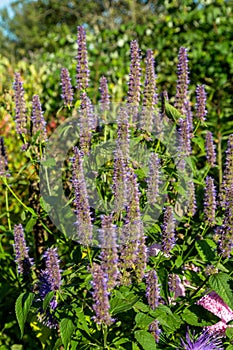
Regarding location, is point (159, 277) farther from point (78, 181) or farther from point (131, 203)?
point (78, 181)

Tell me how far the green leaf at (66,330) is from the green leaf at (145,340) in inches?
9.7

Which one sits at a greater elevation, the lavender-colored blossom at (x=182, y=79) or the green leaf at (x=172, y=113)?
the lavender-colored blossom at (x=182, y=79)

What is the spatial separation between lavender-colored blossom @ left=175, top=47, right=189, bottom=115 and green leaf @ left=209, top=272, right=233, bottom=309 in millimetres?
874

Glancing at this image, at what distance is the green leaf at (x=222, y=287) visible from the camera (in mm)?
1790

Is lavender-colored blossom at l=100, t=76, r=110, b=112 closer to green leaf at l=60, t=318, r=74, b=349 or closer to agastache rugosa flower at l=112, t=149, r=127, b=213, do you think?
agastache rugosa flower at l=112, t=149, r=127, b=213

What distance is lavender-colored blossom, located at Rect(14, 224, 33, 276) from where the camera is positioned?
2004 mm

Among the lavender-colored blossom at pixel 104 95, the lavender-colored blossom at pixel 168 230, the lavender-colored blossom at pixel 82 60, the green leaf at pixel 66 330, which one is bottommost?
the green leaf at pixel 66 330

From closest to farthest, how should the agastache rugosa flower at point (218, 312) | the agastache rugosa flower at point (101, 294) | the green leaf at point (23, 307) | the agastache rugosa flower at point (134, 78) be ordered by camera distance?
1. the agastache rugosa flower at point (101, 294)
2. the green leaf at point (23, 307)
3. the agastache rugosa flower at point (218, 312)
4. the agastache rugosa flower at point (134, 78)

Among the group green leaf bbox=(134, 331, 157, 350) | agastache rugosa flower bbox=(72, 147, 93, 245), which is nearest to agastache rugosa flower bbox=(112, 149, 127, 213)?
agastache rugosa flower bbox=(72, 147, 93, 245)

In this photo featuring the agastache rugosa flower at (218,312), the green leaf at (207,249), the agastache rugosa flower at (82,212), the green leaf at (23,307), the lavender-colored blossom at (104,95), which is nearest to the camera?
the agastache rugosa flower at (82,212)

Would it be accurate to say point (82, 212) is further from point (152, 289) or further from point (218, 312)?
point (218, 312)

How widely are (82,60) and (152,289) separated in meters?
1.16

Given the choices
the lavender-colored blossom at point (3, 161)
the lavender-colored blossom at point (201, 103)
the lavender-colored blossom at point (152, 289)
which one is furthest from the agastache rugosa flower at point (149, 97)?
the lavender-colored blossom at point (152, 289)

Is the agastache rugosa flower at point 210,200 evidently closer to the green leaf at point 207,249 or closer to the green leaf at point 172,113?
the green leaf at point 207,249
